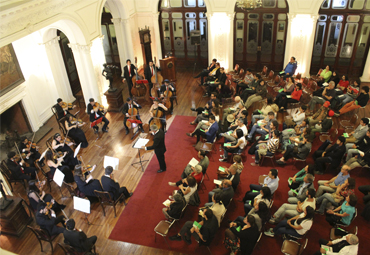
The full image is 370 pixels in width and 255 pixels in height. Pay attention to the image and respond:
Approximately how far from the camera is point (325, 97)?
31.6 feet

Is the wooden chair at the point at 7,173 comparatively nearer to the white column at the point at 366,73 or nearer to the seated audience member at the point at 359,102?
the seated audience member at the point at 359,102

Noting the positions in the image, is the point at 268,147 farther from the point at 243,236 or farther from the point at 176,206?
the point at 176,206

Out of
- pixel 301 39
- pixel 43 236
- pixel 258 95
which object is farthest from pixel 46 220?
pixel 301 39

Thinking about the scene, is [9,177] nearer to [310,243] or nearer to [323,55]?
[310,243]

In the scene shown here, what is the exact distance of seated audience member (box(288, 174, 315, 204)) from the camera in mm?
5945

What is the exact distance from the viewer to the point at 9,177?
7523 mm

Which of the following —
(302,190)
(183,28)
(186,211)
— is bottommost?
(186,211)

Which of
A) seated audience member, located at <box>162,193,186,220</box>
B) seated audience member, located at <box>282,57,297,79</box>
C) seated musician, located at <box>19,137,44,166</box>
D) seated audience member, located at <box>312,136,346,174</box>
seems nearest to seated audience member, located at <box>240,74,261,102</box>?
seated audience member, located at <box>282,57,297,79</box>

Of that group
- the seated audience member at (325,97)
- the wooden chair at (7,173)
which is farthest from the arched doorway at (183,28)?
the wooden chair at (7,173)

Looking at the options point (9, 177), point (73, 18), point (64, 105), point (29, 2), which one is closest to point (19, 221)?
point (9, 177)

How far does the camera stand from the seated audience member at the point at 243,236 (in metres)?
5.30

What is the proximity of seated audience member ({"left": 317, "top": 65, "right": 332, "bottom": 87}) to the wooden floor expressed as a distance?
1.58 m

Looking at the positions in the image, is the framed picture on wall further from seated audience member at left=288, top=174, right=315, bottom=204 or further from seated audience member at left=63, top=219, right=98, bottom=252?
seated audience member at left=288, top=174, right=315, bottom=204

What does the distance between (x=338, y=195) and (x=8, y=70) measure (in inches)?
365
